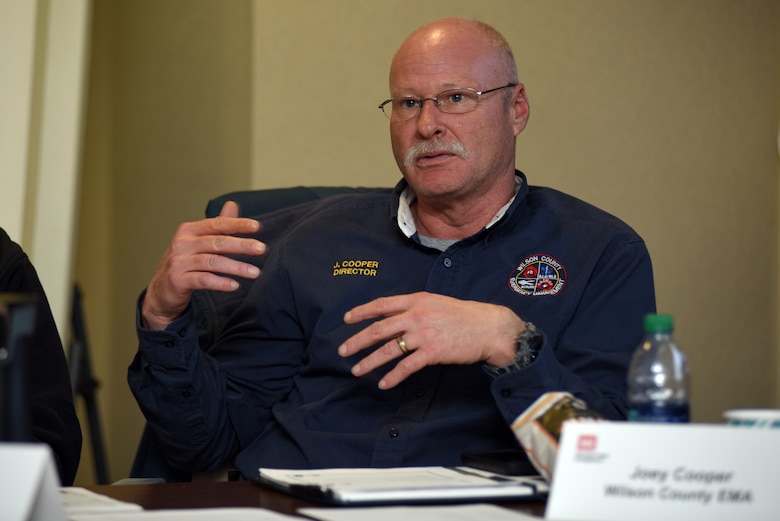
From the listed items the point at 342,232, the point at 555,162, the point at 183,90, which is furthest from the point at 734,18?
the point at 342,232

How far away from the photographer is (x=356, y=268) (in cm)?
203

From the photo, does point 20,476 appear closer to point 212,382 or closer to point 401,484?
point 401,484

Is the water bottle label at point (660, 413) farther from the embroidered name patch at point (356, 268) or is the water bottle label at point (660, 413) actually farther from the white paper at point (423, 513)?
the embroidered name patch at point (356, 268)

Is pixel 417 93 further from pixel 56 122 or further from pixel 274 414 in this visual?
pixel 56 122

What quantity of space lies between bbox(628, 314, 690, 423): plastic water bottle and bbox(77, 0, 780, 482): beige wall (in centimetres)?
197

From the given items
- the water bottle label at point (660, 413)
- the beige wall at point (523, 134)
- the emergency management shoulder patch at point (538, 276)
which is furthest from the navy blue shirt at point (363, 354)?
the beige wall at point (523, 134)

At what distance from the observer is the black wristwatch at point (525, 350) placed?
1499mm

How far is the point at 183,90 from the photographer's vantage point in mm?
3451

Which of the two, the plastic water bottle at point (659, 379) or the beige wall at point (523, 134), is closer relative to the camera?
the plastic water bottle at point (659, 379)

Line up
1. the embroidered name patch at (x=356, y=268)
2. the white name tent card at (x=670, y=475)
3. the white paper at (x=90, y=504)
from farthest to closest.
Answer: the embroidered name patch at (x=356, y=268), the white paper at (x=90, y=504), the white name tent card at (x=670, y=475)

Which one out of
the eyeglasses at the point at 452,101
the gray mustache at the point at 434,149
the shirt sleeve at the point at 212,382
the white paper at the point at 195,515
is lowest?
the shirt sleeve at the point at 212,382

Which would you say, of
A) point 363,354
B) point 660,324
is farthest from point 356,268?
point 660,324

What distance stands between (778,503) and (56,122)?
91.9 inches

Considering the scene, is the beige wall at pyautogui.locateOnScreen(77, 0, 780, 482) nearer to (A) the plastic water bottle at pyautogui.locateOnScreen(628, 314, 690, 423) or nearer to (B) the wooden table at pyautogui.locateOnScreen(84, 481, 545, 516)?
(B) the wooden table at pyautogui.locateOnScreen(84, 481, 545, 516)
